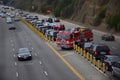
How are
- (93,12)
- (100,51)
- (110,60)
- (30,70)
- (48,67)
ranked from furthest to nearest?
1. (93,12)
2. (100,51)
3. (48,67)
4. (30,70)
5. (110,60)

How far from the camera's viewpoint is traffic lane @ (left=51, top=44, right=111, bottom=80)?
102 ft

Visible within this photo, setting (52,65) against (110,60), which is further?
(52,65)

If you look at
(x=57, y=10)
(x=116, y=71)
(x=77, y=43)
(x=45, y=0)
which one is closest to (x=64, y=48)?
(x=77, y=43)

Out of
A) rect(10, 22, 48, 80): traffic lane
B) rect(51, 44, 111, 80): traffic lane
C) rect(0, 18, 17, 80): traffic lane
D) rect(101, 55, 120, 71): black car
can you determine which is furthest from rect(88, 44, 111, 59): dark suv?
rect(0, 18, 17, 80): traffic lane

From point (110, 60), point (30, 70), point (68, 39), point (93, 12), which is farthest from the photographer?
point (93, 12)

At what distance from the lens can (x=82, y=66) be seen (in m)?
36.2

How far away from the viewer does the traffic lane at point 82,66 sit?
31062 mm

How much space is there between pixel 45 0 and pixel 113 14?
4038 inches

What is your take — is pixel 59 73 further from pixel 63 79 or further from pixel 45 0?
pixel 45 0

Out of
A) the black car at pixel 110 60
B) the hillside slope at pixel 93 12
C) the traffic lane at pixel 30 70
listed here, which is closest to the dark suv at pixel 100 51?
the black car at pixel 110 60

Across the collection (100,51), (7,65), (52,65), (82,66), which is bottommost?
(7,65)

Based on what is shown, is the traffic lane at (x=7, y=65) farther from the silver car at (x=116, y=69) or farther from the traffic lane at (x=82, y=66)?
the silver car at (x=116, y=69)

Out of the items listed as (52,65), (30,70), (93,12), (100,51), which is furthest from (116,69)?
(93,12)

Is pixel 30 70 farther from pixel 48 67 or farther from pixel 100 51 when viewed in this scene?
pixel 100 51
